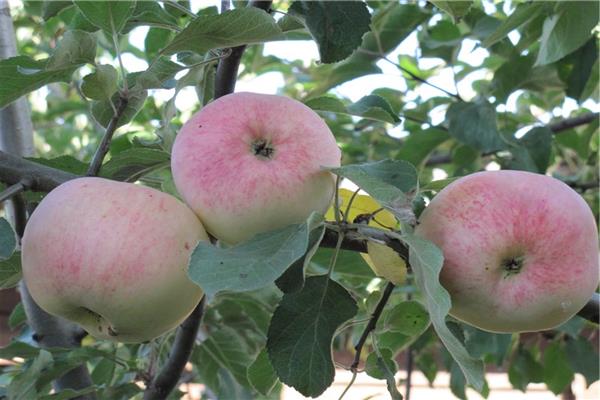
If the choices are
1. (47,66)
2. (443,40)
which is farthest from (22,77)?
(443,40)

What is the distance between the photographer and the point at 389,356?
0.95 metres

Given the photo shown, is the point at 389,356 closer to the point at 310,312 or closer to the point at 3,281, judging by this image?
the point at 310,312

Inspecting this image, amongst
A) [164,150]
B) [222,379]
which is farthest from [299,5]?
[222,379]

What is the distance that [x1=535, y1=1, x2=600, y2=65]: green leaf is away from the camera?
129cm

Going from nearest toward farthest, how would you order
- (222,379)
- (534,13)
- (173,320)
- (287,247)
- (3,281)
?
(287,247), (173,320), (3,281), (534,13), (222,379)

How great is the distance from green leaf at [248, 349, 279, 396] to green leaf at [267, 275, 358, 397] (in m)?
0.20

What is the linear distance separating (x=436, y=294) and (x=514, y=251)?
5.5 inches

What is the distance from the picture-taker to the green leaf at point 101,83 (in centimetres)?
83

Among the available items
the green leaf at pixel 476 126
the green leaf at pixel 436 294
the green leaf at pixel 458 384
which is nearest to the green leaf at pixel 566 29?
the green leaf at pixel 476 126

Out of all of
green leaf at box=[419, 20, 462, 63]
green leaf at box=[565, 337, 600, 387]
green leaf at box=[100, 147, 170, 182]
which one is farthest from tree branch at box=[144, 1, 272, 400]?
green leaf at box=[565, 337, 600, 387]

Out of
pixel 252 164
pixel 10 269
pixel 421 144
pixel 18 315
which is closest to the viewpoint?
pixel 252 164

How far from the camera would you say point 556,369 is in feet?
6.68

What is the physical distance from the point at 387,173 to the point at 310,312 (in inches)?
6.5

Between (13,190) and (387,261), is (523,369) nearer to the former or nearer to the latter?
(387,261)
